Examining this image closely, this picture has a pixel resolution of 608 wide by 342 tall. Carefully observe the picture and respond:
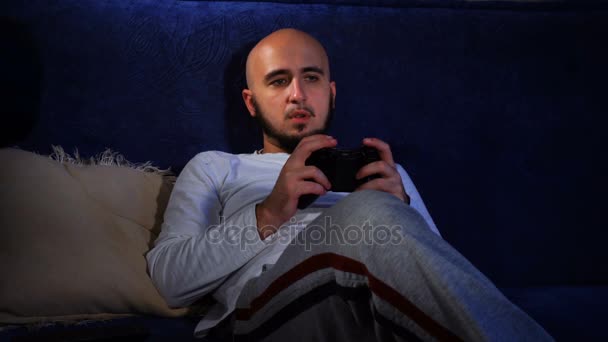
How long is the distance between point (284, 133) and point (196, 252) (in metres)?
0.48

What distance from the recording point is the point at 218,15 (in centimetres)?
145

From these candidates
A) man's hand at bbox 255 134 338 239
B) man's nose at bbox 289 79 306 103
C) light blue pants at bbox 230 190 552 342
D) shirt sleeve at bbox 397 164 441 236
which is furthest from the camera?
man's nose at bbox 289 79 306 103

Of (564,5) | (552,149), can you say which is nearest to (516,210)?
(552,149)

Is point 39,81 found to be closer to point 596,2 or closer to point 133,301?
point 133,301

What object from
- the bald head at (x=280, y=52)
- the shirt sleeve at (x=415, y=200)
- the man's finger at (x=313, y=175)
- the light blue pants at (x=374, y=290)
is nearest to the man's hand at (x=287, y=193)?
the man's finger at (x=313, y=175)

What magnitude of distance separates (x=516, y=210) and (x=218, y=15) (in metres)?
1.03

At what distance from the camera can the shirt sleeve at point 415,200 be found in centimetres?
122

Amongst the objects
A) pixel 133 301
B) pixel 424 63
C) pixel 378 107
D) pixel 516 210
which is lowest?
pixel 133 301

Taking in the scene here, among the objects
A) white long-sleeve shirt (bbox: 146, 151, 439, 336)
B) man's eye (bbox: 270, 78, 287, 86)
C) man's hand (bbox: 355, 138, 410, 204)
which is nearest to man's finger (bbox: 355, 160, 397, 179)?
man's hand (bbox: 355, 138, 410, 204)

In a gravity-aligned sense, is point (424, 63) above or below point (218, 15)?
below

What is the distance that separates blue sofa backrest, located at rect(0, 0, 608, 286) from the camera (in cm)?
Result: 137

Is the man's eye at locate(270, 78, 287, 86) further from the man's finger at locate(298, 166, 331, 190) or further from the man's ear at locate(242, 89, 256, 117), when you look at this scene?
the man's finger at locate(298, 166, 331, 190)

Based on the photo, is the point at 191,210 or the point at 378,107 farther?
the point at 378,107

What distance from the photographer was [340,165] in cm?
101
